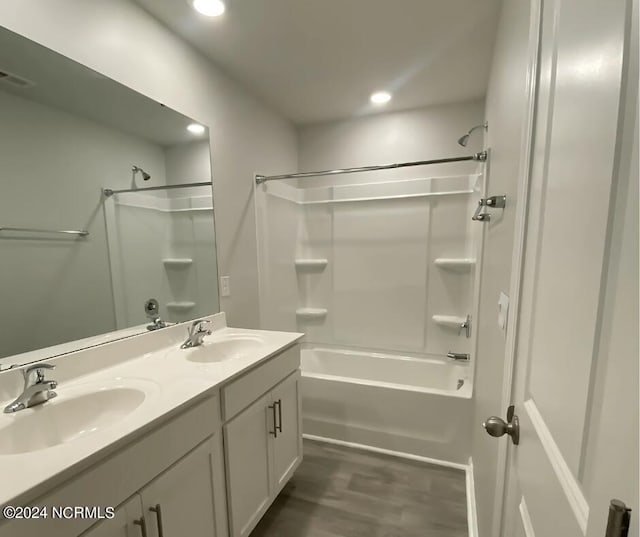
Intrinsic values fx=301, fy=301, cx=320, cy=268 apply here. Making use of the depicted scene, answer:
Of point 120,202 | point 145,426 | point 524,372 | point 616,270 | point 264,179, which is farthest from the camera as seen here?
point 264,179

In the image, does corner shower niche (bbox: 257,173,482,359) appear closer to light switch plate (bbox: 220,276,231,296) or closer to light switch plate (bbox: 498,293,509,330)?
light switch plate (bbox: 220,276,231,296)

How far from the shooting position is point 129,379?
116cm

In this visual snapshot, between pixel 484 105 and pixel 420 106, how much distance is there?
485mm

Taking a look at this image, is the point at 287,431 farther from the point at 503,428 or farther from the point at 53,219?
the point at 53,219

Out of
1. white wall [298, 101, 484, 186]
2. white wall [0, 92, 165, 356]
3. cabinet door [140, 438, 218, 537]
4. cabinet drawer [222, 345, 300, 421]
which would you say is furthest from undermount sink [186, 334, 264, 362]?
white wall [298, 101, 484, 186]

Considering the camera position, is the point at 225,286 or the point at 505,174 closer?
the point at 505,174

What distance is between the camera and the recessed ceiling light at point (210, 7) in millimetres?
1411

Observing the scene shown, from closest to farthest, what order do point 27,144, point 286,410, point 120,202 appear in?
point 27,144
point 120,202
point 286,410

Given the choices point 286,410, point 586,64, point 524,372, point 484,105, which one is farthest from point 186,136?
point 484,105

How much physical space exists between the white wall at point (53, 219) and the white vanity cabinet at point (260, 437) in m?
0.71

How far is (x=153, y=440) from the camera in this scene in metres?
0.90

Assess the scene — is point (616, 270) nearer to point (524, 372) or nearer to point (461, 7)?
point (524, 372)

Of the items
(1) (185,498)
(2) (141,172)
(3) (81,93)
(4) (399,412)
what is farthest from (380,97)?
(1) (185,498)

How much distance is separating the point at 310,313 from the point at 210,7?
235cm
